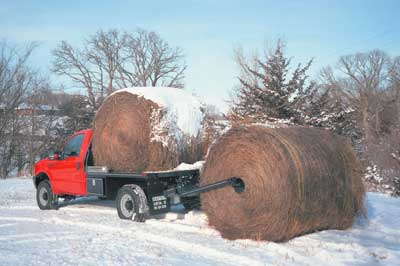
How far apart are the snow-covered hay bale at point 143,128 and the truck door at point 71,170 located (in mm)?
449

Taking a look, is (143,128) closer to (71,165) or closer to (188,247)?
(71,165)

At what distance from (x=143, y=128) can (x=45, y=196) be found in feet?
11.5

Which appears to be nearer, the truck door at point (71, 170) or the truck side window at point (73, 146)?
the truck door at point (71, 170)

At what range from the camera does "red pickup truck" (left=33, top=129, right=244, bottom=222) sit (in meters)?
8.63

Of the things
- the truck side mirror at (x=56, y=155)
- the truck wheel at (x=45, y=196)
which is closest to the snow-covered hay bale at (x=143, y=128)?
the truck side mirror at (x=56, y=155)

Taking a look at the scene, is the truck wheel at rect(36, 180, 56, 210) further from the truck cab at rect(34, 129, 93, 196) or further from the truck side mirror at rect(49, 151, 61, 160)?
the truck side mirror at rect(49, 151, 61, 160)

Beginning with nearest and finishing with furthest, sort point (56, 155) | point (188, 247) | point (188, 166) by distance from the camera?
point (188, 247)
point (188, 166)
point (56, 155)

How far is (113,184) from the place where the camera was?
9.56 meters

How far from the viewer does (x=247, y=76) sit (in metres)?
33.5

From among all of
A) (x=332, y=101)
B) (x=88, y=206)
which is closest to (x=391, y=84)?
(x=332, y=101)

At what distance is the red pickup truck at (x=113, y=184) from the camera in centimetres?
863

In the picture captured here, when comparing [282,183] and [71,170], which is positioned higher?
[71,170]

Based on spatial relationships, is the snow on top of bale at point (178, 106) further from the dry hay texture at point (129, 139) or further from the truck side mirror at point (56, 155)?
the truck side mirror at point (56, 155)

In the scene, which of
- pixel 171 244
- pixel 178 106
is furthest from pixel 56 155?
pixel 171 244
